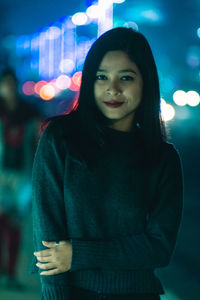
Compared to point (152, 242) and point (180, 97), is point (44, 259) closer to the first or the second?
point (152, 242)

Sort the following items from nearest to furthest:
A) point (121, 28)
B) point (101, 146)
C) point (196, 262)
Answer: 1. point (101, 146)
2. point (121, 28)
3. point (196, 262)

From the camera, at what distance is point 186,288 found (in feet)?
16.1

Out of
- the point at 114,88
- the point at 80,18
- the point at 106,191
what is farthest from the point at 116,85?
the point at 80,18

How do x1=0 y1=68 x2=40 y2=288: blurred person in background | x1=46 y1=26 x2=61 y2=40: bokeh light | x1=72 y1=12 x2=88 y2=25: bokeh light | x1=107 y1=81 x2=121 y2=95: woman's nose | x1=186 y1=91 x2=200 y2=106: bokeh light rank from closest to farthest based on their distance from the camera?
1. x1=107 y1=81 x2=121 y2=95: woman's nose
2. x1=0 y1=68 x2=40 y2=288: blurred person in background
3. x1=186 y1=91 x2=200 y2=106: bokeh light
4. x1=72 y1=12 x2=88 y2=25: bokeh light
5. x1=46 y1=26 x2=61 y2=40: bokeh light

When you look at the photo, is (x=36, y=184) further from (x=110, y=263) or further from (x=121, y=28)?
(x=121, y=28)

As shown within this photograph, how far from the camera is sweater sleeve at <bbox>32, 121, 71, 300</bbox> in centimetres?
170

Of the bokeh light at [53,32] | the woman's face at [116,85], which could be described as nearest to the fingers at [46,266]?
the woman's face at [116,85]

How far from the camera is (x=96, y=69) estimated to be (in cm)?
193

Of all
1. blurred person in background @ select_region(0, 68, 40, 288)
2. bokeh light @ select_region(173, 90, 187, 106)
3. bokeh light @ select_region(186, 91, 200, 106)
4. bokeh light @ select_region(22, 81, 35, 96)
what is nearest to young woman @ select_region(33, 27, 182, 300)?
blurred person in background @ select_region(0, 68, 40, 288)

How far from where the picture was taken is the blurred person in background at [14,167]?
15.5 ft

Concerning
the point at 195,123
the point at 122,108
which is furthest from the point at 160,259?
the point at 195,123

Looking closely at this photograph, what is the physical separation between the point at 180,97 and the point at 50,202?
2507 centimetres

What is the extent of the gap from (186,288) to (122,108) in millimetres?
3492

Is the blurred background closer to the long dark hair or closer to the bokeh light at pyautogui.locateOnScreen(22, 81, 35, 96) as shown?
the long dark hair
